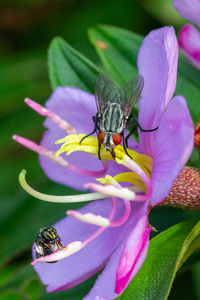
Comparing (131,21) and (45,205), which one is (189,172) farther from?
(131,21)

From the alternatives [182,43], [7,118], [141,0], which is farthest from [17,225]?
[141,0]

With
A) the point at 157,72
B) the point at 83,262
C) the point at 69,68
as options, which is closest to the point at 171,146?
the point at 157,72

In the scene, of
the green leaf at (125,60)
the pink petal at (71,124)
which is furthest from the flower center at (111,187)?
the green leaf at (125,60)

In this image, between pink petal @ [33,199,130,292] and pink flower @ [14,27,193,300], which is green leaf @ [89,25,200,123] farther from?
pink petal @ [33,199,130,292]

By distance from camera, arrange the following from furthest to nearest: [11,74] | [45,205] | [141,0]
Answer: [11,74], [141,0], [45,205]

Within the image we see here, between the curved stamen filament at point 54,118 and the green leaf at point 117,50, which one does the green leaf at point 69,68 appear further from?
the curved stamen filament at point 54,118

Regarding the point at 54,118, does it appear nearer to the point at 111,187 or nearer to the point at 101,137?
the point at 101,137
